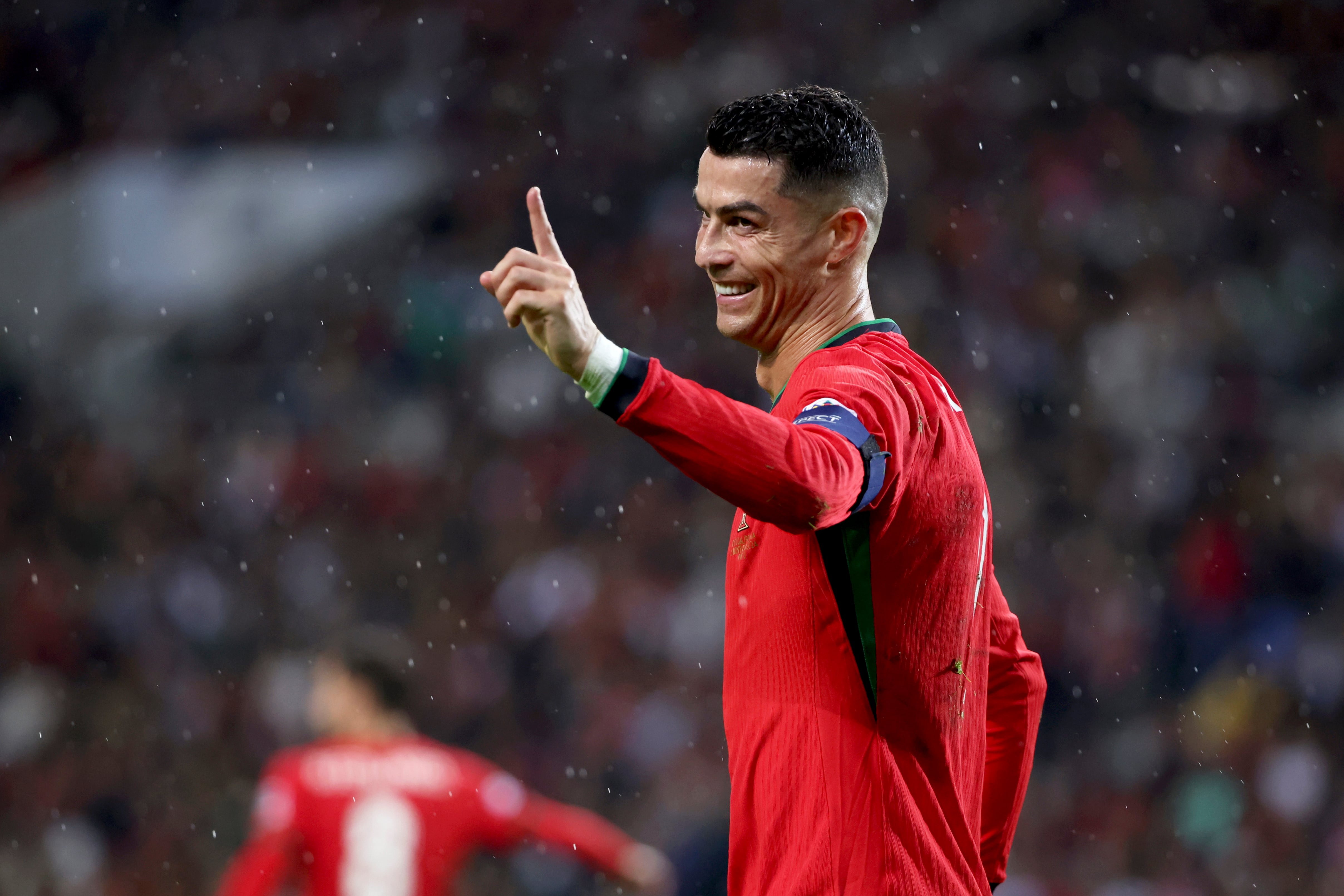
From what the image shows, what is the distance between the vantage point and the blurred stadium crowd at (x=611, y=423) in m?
7.27

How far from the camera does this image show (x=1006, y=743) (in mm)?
2289

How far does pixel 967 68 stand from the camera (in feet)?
30.3

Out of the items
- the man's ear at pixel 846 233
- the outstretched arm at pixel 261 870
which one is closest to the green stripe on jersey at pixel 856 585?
the man's ear at pixel 846 233

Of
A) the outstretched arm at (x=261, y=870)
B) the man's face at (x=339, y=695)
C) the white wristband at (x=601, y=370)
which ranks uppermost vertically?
the white wristband at (x=601, y=370)

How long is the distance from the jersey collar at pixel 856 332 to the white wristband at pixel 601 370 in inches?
A: 15.6

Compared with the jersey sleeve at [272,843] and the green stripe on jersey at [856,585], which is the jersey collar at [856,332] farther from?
the jersey sleeve at [272,843]

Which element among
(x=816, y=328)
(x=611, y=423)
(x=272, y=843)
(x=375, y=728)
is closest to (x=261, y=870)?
(x=272, y=843)

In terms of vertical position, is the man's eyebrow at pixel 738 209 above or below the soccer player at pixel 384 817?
above

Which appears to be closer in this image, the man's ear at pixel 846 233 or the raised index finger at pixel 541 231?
the raised index finger at pixel 541 231

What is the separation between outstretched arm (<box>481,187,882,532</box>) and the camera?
148cm

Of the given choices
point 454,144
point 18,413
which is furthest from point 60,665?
point 454,144

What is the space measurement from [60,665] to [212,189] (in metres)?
3.75

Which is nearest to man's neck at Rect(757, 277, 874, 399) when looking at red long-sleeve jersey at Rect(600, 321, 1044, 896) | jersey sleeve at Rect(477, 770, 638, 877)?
red long-sleeve jersey at Rect(600, 321, 1044, 896)

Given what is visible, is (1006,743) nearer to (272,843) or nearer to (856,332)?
(856,332)
